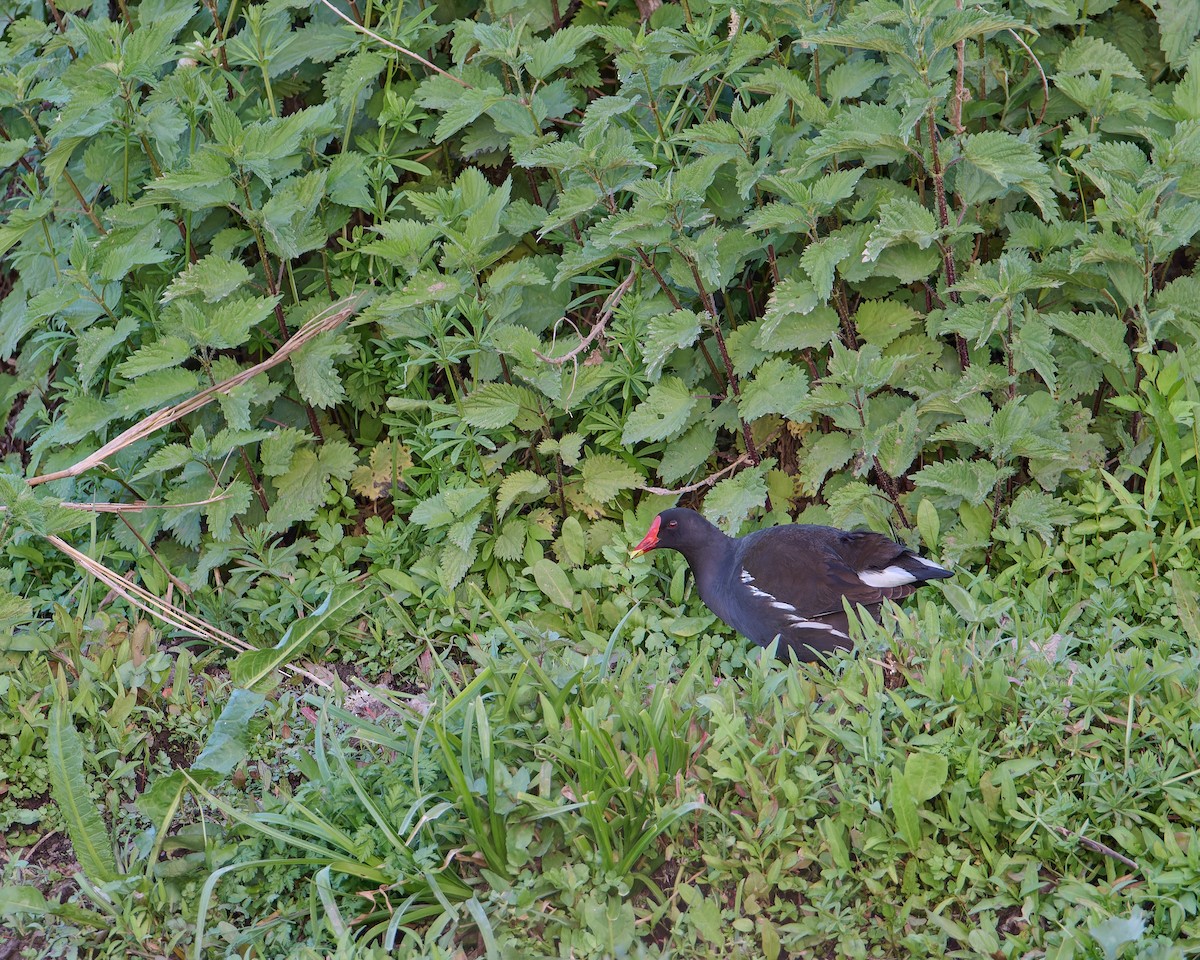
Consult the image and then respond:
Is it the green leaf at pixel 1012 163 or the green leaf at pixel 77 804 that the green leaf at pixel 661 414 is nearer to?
the green leaf at pixel 1012 163

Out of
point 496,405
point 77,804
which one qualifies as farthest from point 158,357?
point 77,804

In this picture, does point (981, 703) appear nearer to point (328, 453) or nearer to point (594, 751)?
point (594, 751)

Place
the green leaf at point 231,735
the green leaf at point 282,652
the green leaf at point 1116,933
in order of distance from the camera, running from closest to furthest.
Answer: the green leaf at point 1116,933
the green leaf at point 231,735
the green leaf at point 282,652

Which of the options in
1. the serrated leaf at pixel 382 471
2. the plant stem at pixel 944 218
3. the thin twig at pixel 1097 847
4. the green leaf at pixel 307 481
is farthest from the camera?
the serrated leaf at pixel 382 471

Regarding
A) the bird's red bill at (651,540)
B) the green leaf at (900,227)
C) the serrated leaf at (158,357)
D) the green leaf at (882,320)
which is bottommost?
the bird's red bill at (651,540)

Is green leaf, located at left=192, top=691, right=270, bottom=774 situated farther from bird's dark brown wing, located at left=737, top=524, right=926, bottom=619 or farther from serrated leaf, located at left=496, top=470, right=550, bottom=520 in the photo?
bird's dark brown wing, located at left=737, top=524, right=926, bottom=619

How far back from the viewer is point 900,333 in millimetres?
4387

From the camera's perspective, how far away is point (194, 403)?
4.54 meters

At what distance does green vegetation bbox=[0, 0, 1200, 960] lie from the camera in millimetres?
2908

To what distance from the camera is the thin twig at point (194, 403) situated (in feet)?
14.7

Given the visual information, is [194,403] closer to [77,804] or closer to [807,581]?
[77,804]

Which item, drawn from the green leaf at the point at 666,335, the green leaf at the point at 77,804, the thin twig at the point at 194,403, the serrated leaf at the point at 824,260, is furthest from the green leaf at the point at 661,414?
the green leaf at the point at 77,804

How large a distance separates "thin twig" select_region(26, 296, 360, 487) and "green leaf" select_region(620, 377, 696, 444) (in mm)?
1255

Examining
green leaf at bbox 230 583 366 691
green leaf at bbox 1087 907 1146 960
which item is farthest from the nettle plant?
green leaf at bbox 1087 907 1146 960
